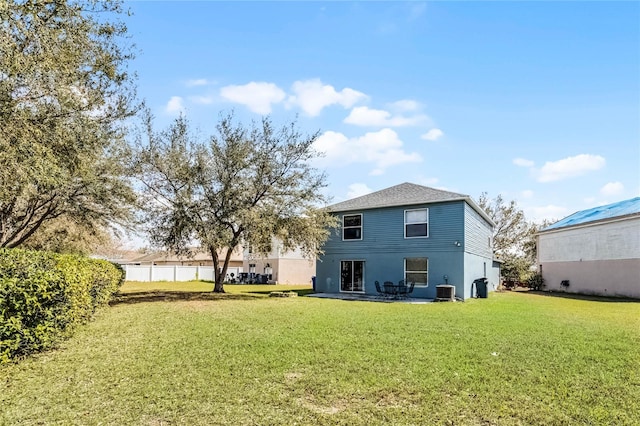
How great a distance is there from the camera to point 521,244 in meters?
39.2

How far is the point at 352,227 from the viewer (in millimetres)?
20703

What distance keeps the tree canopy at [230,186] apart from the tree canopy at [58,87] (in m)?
4.09

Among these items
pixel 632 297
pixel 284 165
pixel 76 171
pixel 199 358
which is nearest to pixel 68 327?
pixel 199 358

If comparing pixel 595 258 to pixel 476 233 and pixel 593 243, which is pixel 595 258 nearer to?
pixel 593 243

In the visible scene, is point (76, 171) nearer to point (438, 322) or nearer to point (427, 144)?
point (438, 322)

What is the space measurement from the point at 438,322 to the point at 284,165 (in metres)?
10.1

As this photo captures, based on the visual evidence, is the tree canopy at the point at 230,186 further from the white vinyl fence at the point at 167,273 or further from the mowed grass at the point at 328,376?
the white vinyl fence at the point at 167,273

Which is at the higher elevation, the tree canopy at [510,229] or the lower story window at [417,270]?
the tree canopy at [510,229]

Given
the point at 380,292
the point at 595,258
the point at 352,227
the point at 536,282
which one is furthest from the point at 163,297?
the point at 536,282

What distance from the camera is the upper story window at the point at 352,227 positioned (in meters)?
20.5

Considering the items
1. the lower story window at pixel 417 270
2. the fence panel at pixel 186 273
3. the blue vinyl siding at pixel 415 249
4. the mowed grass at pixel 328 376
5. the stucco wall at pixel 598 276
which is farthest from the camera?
the fence panel at pixel 186 273

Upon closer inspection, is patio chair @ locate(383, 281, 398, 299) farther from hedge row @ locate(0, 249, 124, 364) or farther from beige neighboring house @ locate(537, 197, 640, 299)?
beige neighboring house @ locate(537, 197, 640, 299)

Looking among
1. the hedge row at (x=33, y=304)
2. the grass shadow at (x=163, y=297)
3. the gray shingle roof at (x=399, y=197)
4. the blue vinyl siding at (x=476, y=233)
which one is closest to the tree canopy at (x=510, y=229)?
the blue vinyl siding at (x=476, y=233)

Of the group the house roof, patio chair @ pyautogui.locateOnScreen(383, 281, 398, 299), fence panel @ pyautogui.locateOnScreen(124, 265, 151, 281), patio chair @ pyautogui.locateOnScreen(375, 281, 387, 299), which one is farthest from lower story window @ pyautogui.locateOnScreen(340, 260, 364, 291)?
fence panel @ pyautogui.locateOnScreen(124, 265, 151, 281)
